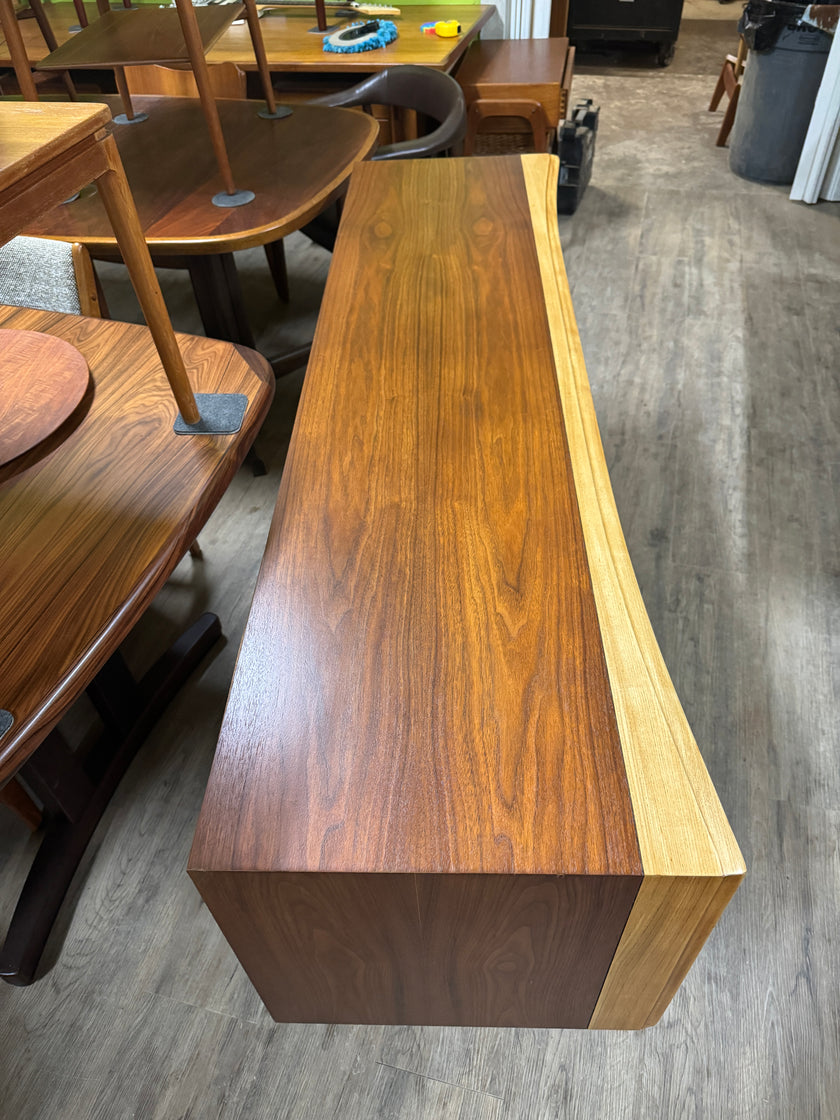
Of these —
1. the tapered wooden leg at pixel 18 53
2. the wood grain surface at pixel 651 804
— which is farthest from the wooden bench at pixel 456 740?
the tapered wooden leg at pixel 18 53

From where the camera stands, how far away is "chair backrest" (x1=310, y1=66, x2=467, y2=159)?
2.06m

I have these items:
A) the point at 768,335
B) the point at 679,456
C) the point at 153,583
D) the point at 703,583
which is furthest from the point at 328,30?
the point at 153,583

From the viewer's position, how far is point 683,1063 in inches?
41.4

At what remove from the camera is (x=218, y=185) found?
1703mm

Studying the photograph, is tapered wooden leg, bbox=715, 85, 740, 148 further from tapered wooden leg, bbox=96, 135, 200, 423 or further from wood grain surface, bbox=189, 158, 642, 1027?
tapered wooden leg, bbox=96, 135, 200, 423

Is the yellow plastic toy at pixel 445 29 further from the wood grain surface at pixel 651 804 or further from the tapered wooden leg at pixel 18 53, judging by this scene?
the wood grain surface at pixel 651 804

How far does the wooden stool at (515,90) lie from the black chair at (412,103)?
0.64 meters

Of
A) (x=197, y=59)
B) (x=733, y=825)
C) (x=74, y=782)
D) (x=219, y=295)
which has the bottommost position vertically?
(x=733, y=825)

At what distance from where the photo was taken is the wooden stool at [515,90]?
9.47 ft

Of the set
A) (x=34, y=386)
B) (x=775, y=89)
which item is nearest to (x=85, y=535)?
(x=34, y=386)

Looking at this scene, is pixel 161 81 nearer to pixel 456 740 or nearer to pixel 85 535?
pixel 85 535

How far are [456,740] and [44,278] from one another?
1.19m

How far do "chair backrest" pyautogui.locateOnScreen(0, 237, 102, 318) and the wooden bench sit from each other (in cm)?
54

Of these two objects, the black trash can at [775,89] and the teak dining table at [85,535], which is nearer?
the teak dining table at [85,535]
